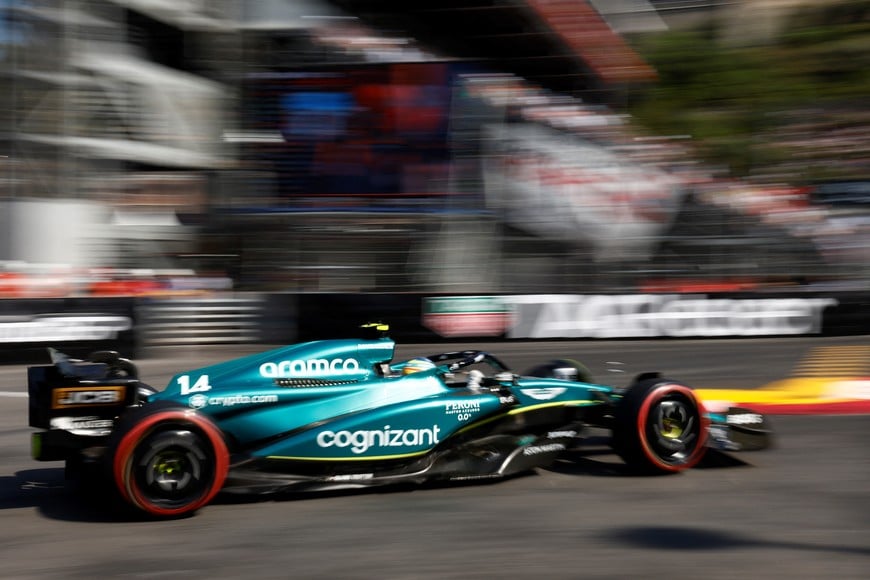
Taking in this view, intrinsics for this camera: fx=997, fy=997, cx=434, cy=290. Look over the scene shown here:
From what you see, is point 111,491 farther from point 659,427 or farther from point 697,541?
point 659,427

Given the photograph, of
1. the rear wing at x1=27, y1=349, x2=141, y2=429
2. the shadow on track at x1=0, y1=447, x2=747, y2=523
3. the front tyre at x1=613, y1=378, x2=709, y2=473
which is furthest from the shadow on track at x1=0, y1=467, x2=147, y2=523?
the front tyre at x1=613, y1=378, x2=709, y2=473

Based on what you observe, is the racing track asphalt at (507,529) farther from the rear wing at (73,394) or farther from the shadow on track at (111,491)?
the rear wing at (73,394)

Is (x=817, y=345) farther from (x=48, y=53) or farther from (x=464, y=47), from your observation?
(x=48, y=53)

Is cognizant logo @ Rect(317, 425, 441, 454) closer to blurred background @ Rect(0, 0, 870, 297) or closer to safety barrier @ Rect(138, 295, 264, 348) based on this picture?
safety barrier @ Rect(138, 295, 264, 348)

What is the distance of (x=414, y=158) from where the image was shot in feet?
54.7

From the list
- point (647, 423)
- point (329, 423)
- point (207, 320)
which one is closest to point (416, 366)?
point (329, 423)

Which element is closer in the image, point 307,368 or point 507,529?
point 507,529

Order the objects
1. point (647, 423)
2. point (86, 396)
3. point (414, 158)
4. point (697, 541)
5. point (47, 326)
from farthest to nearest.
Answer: point (414, 158) < point (47, 326) < point (647, 423) < point (86, 396) < point (697, 541)

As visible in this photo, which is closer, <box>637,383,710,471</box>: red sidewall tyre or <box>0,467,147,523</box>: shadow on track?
<box>0,467,147,523</box>: shadow on track

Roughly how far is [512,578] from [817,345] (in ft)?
35.3

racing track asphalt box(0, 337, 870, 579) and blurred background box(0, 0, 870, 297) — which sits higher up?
blurred background box(0, 0, 870, 297)

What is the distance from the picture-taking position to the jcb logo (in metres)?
5.41

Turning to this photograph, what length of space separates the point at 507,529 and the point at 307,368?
160cm

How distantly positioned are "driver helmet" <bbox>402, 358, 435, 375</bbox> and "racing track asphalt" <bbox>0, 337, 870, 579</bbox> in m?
0.77
